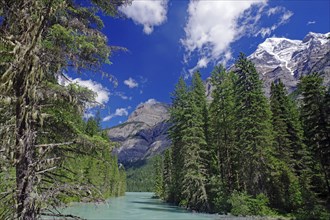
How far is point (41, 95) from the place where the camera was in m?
6.27

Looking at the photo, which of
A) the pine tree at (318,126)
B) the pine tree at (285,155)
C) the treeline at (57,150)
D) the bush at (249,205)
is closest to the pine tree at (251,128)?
the pine tree at (285,155)

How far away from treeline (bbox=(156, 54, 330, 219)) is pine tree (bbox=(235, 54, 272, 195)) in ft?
0.29

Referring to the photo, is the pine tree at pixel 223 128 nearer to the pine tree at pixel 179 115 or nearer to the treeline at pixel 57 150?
the pine tree at pixel 179 115

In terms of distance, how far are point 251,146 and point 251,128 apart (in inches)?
76.3

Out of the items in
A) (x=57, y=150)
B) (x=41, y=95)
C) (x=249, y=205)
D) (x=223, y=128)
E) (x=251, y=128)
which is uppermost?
(x=223, y=128)

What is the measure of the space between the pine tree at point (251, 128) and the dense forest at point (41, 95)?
88.0 ft

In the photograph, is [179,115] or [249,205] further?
[179,115]

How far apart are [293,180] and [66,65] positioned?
28526 mm

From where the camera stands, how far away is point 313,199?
84.3ft

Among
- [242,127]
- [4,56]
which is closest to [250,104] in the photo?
[242,127]

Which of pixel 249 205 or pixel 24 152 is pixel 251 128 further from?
pixel 24 152

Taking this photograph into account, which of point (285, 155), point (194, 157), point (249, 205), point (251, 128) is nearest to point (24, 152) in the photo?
point (249, 205)

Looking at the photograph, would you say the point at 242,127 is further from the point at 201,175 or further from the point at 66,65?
the point at 66,65

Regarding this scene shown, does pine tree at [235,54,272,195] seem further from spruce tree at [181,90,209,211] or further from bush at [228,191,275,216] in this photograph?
spruce tree at [181,90,209,211]
